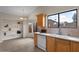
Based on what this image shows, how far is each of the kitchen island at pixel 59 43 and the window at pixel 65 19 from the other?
348mm

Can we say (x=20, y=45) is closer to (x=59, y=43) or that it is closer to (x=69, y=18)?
(x=59, y=43)

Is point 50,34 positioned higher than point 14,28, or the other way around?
point 14,28

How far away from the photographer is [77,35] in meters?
2.23

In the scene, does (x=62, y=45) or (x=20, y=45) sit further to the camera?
(x=62, y=45)

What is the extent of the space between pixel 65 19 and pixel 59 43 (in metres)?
0.63

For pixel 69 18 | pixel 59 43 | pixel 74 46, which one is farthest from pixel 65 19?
pixel 74 46

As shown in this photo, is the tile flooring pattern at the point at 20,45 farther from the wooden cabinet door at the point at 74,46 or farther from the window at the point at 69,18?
the window at the point at 69,18

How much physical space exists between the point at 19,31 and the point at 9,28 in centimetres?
22

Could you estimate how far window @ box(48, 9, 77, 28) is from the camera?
2.02 meters

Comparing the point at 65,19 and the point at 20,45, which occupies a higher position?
the point at 65,19

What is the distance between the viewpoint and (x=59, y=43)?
7.19ft

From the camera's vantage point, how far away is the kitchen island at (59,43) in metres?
1.79
